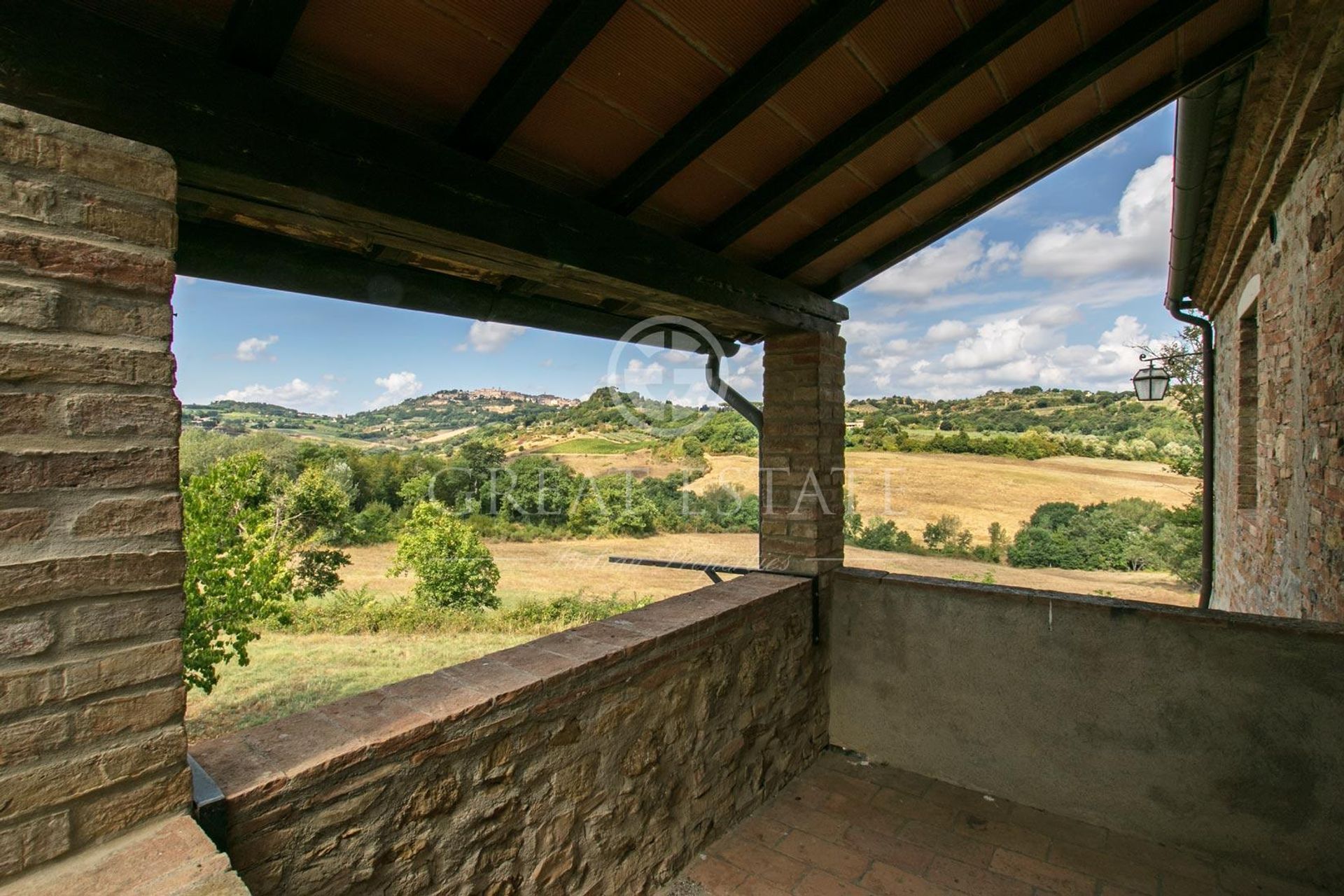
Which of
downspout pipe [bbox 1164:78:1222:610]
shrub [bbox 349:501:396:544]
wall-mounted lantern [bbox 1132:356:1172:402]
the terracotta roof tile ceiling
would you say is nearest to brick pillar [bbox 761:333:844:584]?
the terracotta roof tile ceiling

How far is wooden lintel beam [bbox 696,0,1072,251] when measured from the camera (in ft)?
5.13

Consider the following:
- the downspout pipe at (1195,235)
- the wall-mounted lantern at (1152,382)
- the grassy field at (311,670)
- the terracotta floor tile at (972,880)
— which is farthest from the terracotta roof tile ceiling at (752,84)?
the grassy field at (311,670)

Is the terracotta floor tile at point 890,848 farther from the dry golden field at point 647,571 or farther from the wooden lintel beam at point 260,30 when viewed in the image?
the dry golden field at point 647,571

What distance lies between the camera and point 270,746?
126cm

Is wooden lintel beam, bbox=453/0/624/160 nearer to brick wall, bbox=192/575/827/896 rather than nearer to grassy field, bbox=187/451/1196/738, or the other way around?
brick wall, bbox=192/575/827/896

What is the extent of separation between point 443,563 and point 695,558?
4.52 m

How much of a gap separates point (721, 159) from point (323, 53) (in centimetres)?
108

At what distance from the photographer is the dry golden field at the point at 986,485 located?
1002cm

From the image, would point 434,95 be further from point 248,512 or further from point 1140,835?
point 248,512

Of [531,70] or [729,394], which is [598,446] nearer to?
[729,394]

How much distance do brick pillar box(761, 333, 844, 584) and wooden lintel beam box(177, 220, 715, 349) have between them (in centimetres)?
112

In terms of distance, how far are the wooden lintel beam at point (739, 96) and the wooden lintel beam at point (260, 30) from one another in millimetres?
891

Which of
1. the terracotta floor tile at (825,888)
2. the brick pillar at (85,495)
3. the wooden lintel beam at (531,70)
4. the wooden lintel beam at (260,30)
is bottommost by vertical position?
the terracotta floor tile at (825,888)

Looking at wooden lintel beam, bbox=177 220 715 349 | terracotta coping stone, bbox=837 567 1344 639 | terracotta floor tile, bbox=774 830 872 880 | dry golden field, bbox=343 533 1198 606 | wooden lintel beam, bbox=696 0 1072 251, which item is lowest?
dry golden field, bbox=343 533 1198 606
